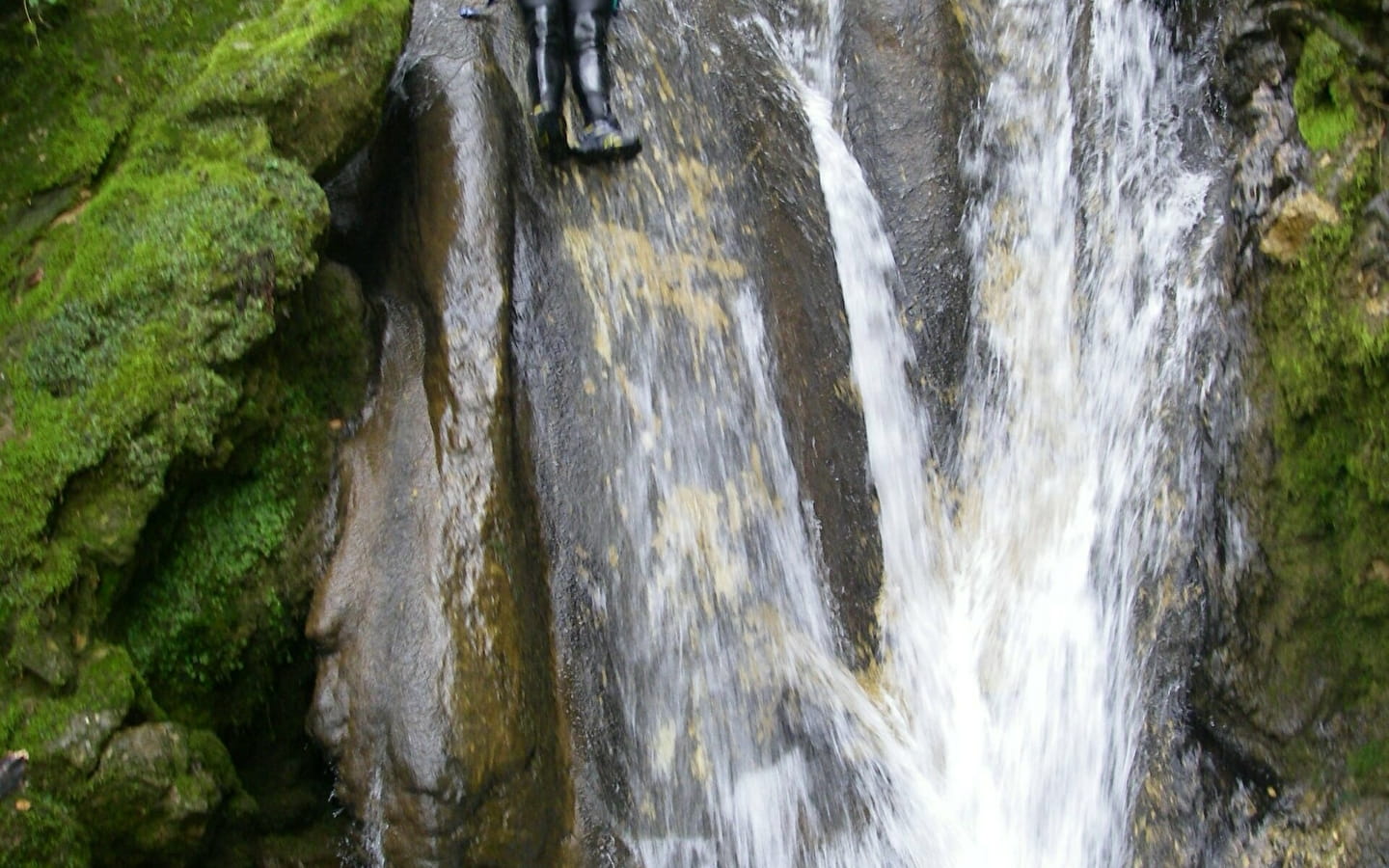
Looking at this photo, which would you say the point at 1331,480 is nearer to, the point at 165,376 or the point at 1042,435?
the point at 1042,435

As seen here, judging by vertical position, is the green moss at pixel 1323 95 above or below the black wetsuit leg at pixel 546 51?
below

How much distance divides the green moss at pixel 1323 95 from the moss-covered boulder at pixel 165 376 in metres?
4.28

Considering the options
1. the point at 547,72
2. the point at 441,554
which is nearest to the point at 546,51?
the point at 547,72

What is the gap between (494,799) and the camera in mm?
4016

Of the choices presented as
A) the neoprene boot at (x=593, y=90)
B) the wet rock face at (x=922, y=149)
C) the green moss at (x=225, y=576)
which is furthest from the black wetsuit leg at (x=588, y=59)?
the green moss at (x=225, y=576)

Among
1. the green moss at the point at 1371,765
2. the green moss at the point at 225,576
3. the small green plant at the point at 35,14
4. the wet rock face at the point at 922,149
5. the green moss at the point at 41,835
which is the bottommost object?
the green moss at the point at 1371,765

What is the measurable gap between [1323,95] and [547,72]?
12.2 ft

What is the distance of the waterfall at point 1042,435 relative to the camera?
4941 millimetres

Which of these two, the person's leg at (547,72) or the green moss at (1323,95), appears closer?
the green moss at (1323,95)

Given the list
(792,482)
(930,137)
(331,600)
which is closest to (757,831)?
(792,482)

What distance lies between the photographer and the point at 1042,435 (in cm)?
560

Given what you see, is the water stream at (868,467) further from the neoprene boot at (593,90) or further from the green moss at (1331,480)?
the green moss at (1331,480)

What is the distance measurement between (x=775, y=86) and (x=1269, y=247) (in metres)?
2.84

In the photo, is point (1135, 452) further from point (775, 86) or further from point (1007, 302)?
point (775, 86)
